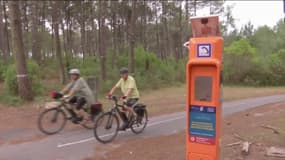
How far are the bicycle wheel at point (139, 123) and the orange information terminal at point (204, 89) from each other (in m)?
4.29

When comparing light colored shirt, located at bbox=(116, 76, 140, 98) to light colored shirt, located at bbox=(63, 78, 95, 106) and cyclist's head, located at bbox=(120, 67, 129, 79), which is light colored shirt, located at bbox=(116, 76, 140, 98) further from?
light colored shirt, located at bbox=(63, 78, 95, 106)

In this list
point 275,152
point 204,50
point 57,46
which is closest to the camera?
point 204,50

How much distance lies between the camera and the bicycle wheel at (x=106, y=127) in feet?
28.2

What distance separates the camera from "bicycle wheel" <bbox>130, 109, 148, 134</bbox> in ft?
32.1

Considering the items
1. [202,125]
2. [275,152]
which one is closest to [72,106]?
[202,125]

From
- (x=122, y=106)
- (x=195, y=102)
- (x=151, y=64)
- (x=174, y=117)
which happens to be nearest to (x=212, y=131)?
(x=195, y=102)

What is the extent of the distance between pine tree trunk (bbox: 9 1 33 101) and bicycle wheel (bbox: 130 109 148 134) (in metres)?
6.66

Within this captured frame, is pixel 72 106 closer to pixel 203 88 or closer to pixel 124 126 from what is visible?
pixel 124 126

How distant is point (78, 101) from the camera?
32.0 ft

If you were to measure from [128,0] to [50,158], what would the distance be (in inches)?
1094

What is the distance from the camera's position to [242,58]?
32656 millimetres

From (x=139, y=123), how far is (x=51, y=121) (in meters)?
2.37

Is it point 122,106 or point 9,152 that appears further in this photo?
point 122,106

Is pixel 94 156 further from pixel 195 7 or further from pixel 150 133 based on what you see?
pixel 195 7
